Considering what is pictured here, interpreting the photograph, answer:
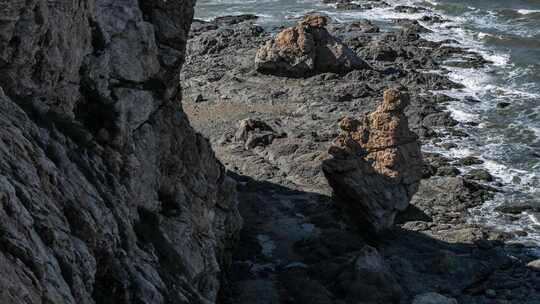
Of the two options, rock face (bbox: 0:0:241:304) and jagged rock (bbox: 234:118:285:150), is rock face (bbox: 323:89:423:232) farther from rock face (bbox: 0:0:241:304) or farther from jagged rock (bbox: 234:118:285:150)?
jagged rock (bbox: 234:118:285:150)

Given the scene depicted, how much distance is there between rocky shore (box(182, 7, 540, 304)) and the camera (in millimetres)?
29219

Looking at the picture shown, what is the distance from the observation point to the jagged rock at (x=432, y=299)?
90.1ft

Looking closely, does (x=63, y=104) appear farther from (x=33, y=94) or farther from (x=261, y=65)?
(x=261, y=65)

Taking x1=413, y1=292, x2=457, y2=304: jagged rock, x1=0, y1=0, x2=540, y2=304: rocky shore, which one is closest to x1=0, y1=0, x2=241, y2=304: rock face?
x1=0, y1=0, x2=540, y2=304: rocky shore

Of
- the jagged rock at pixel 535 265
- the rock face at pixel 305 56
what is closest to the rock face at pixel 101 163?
the jagged rock at pixel 535 265

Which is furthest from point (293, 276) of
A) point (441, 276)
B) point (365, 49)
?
point (365, 49)

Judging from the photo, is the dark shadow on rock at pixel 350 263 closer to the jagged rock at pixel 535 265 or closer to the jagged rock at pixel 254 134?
the jagged rock at pixel 535 265

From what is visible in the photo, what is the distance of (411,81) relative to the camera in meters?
53.0

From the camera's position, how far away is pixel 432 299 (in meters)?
27.6

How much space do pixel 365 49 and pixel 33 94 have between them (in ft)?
138

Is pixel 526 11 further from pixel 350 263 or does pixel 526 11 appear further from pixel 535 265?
pixel 350 263

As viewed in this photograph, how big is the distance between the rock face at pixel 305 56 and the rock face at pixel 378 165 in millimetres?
18595

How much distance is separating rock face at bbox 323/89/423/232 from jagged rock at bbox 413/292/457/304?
6285mm

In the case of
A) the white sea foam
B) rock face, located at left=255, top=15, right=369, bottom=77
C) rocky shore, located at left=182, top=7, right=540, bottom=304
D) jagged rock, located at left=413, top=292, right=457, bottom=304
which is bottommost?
jagged rock, located at left=413, top=292, right=457, bottom=304
